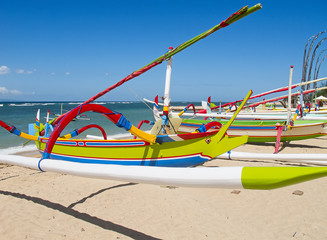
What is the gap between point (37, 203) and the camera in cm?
462

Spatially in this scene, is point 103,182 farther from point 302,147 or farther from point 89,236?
point 302,147

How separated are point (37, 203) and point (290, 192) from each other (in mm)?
5369

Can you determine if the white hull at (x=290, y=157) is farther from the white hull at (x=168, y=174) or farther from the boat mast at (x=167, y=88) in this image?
the white hull at (x=168, y=174)

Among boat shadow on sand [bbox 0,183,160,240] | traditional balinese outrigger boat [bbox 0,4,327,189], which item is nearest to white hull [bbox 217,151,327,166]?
traditional balinese outrigger boat [bbox 0,4,327,189]

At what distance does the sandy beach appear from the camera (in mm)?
3539

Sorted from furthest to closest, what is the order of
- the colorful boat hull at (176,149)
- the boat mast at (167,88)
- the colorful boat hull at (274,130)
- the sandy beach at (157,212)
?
the colorful boat hull at (274,130)
the boat mast at (167,88)
the colorful boat hull at (176,149)
the sandy beach at (157,212)

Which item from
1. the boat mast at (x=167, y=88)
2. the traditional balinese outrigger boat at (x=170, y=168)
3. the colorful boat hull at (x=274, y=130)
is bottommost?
the colorful boat hull at (x=274, y=130)

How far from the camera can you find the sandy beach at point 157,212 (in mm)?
3539

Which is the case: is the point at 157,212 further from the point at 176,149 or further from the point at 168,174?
the point at 168,174

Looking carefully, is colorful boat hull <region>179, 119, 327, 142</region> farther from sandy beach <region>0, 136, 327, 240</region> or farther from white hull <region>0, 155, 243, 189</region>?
white hull <region>0, 155, 243, 189</region>

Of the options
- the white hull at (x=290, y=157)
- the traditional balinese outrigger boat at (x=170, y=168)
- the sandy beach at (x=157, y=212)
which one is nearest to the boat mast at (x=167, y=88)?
the traditional balinese outrigger boat at (x=170, y=168)

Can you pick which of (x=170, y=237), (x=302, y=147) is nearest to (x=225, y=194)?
(x=170, y=237)

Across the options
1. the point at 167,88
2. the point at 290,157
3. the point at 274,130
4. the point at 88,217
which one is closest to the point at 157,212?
the point at 88,217

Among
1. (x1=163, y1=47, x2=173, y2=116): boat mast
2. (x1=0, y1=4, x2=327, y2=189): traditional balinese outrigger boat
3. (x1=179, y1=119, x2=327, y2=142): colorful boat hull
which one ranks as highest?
(x1=163, y1=47, x2=173, y2=116): boat mast
